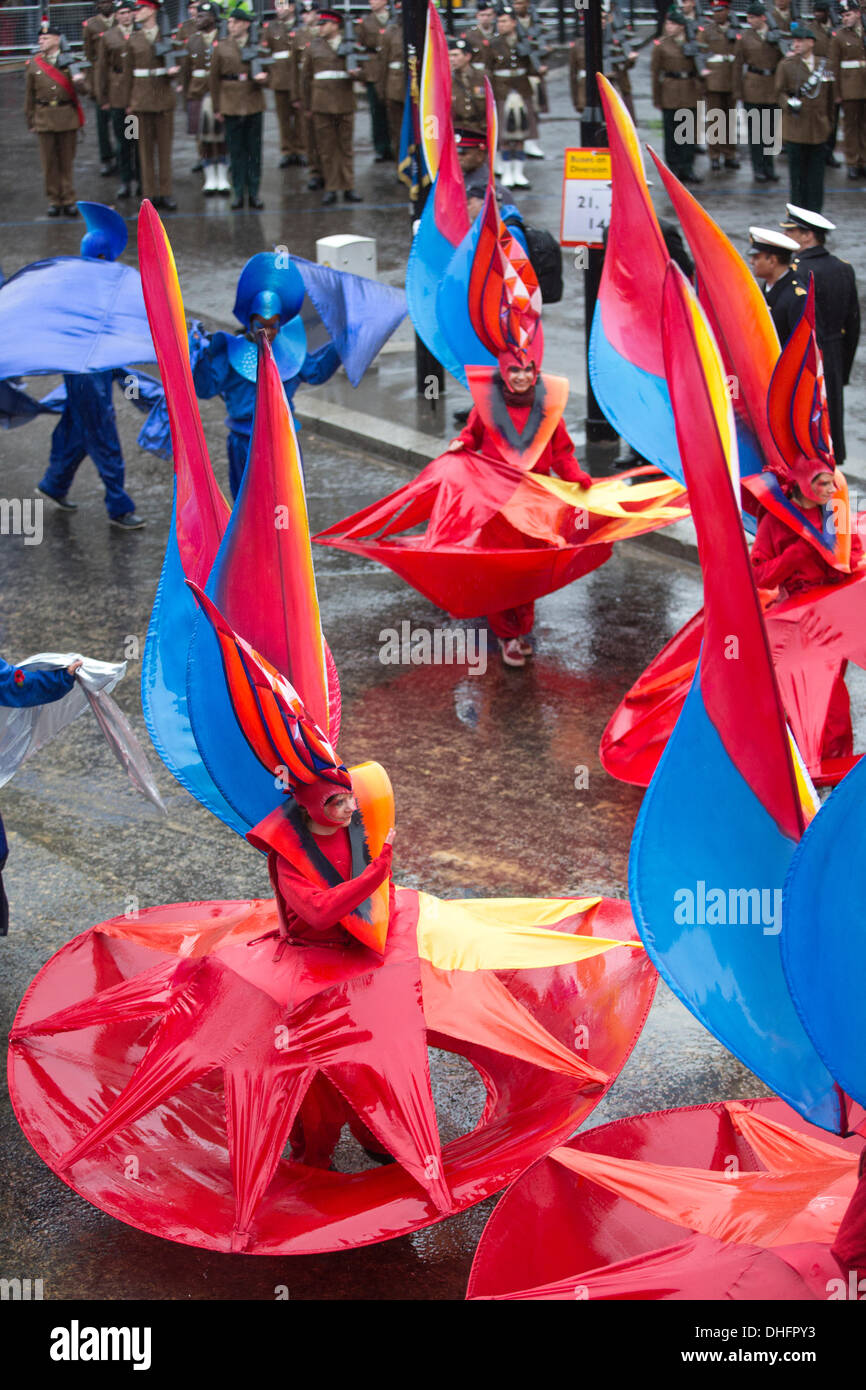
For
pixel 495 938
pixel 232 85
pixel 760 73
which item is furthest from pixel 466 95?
pixel 495 938

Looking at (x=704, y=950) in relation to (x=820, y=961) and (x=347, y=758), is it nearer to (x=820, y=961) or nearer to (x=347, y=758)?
(x=820, y=961)

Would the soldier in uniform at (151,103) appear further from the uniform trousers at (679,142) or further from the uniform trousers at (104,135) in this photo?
the uniform trousers at (679,142)

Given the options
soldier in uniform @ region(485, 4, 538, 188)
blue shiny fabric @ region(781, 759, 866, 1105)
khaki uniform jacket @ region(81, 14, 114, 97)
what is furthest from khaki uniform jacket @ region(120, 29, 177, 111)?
blue shiny fabric @ region(781, 759, 866, 1105)

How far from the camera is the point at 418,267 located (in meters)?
9.12

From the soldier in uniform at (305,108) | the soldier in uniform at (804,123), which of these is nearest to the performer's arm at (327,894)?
the soldier in uniform at (804,123)

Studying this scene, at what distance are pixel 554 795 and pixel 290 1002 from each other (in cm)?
275

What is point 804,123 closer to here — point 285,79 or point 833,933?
point 285,79

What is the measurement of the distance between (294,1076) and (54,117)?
14.7 m

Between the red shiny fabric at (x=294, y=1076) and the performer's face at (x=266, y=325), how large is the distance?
4190 millimetres

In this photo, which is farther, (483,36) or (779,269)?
(483,36)

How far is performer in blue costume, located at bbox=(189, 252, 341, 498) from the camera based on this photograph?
8.30 m

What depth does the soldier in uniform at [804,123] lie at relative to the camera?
50.3 ft

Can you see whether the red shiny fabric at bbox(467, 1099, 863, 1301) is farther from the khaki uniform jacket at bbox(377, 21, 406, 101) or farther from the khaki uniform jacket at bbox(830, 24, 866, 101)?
the khaki uniform jacket at bbox(377, 21, 406, 101)

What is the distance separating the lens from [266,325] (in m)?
8.45
